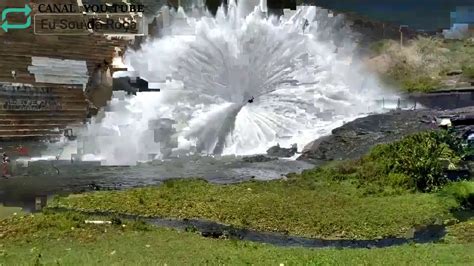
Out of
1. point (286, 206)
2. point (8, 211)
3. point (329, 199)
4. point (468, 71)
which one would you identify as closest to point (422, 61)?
point (468, 71)

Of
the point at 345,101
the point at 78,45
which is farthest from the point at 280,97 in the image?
the point at 78,45

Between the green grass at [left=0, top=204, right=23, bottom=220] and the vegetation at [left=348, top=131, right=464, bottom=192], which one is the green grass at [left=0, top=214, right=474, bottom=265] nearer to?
the green grass at [left=0, top=204, right=23, bottom=220]

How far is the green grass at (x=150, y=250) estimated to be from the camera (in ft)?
49.2

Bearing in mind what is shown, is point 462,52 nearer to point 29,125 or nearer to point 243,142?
point 243,142

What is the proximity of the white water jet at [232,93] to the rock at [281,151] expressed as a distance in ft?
4.94

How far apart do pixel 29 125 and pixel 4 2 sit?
11.3 m

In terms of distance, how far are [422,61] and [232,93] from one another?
35635 millimetres

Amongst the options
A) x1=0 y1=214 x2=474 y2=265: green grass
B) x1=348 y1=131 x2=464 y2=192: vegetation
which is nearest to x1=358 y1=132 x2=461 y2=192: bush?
x1=348 y1=131 x2=464 y2=192: vegetation

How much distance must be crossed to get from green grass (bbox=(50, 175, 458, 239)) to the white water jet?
14.6 meters

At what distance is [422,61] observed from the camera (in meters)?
78.2

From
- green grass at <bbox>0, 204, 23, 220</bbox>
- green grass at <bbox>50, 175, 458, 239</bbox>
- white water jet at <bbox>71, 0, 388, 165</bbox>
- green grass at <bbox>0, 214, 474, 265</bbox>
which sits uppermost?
white water jet at <bbox>71, 0, 388, 165</bbox>

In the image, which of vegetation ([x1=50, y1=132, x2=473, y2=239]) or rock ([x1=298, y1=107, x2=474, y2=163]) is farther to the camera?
rock ([x1=298, y1=107, x2=474, y2=163])

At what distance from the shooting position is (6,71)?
1694 inches

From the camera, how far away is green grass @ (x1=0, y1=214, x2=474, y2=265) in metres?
15.0
